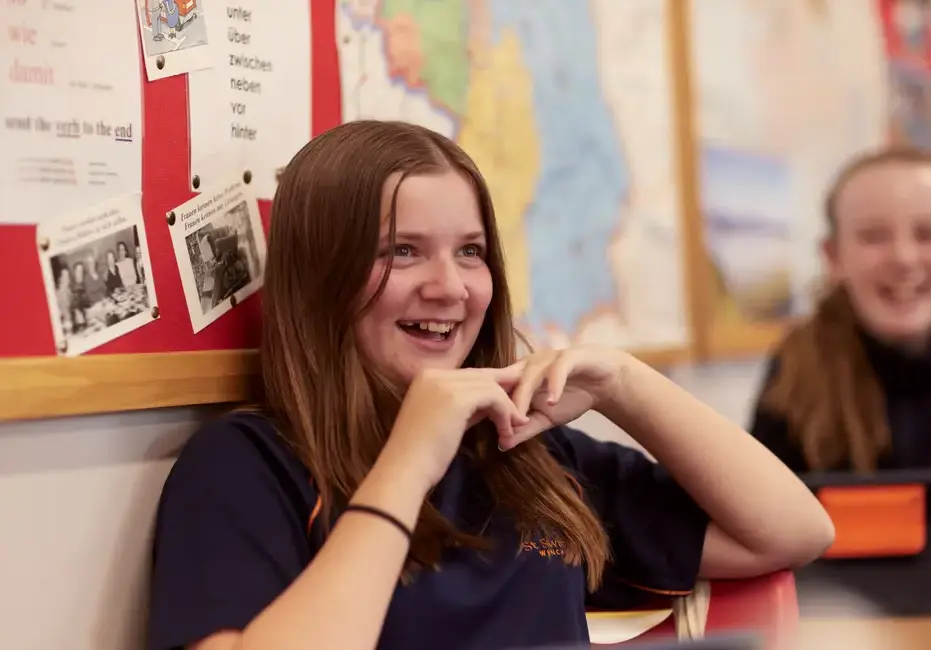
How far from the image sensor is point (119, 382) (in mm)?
1006

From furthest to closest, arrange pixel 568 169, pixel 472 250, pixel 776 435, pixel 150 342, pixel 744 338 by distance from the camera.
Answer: pixel 744 338
pixel 776 435
pixel 568 169
pixel 472 250
pixel 150 342

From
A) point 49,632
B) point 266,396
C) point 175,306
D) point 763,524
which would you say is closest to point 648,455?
point 763,524

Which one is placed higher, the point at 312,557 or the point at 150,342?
the point at 150,342

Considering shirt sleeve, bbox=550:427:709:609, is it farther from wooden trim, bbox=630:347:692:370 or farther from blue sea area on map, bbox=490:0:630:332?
wooden trim, bbox=630:347:692:370

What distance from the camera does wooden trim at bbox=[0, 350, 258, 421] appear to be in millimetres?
913

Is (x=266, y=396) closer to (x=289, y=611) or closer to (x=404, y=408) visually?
(x=404, y=408)

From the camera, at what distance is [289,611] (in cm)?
88

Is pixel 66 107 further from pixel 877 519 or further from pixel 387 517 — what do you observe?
pixel 877 519

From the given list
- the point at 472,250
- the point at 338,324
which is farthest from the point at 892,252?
the point at 338,324

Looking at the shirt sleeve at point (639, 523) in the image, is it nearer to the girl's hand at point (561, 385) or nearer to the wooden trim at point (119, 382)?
the girl's hand at point (561, 385)

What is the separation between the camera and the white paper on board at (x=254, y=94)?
114cm

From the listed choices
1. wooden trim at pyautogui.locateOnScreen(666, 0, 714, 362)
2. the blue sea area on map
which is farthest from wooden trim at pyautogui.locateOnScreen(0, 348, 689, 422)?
wooden trim at pyautogui.locateOnScreen(666, 0, 714, 362)

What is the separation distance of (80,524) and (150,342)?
0.61 feet

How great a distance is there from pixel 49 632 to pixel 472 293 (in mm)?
522
